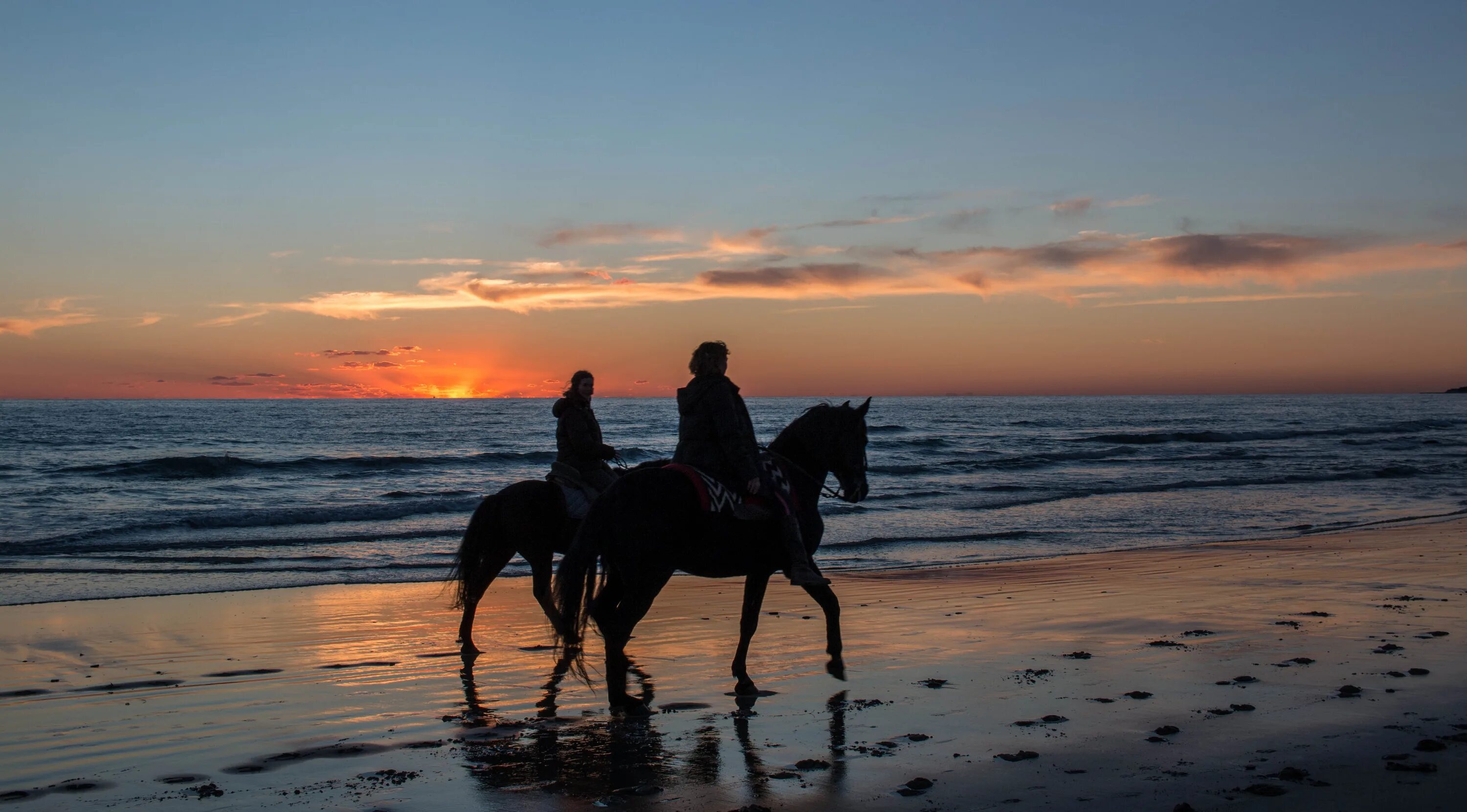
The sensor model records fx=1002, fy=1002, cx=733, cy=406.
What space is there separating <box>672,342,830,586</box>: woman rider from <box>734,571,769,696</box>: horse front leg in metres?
0.24

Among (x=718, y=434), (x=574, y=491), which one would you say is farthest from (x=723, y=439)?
(x=574, y=491)

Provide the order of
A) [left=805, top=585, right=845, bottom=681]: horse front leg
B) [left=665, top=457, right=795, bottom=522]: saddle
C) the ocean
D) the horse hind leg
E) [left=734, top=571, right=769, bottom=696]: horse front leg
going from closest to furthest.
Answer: the horse hind leg, [left=665, top=457, right=795, bottom=522]: saddle, [left=734, top=571, right=769, bottom=696]: horse front leg, [left=805, top=585, right=845, bottom=681]: horse front leg, the ocean

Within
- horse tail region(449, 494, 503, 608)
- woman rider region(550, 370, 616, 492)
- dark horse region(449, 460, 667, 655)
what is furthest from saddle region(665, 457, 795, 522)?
horse tail region(449, 494, 503, 608)

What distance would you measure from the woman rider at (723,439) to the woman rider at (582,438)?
208 centimetres

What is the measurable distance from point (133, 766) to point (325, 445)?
149 ft

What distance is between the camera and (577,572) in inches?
225

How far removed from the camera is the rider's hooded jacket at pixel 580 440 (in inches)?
317

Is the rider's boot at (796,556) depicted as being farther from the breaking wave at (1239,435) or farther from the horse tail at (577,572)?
the breaking wave at (1239,435)

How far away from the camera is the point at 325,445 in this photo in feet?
155

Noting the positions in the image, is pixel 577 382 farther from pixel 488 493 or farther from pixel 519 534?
pixel 488 493

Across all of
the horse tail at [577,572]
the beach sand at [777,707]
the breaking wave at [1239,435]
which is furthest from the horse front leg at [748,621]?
the breaking wave at [1239,435]

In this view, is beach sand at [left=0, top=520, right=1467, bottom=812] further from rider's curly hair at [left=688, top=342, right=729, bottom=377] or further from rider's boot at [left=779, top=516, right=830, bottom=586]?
rider's curly hair at [left=688, top=342, right=729, bottom=377]

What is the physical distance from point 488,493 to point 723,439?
1950 centimetres

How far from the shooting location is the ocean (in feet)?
44.9
